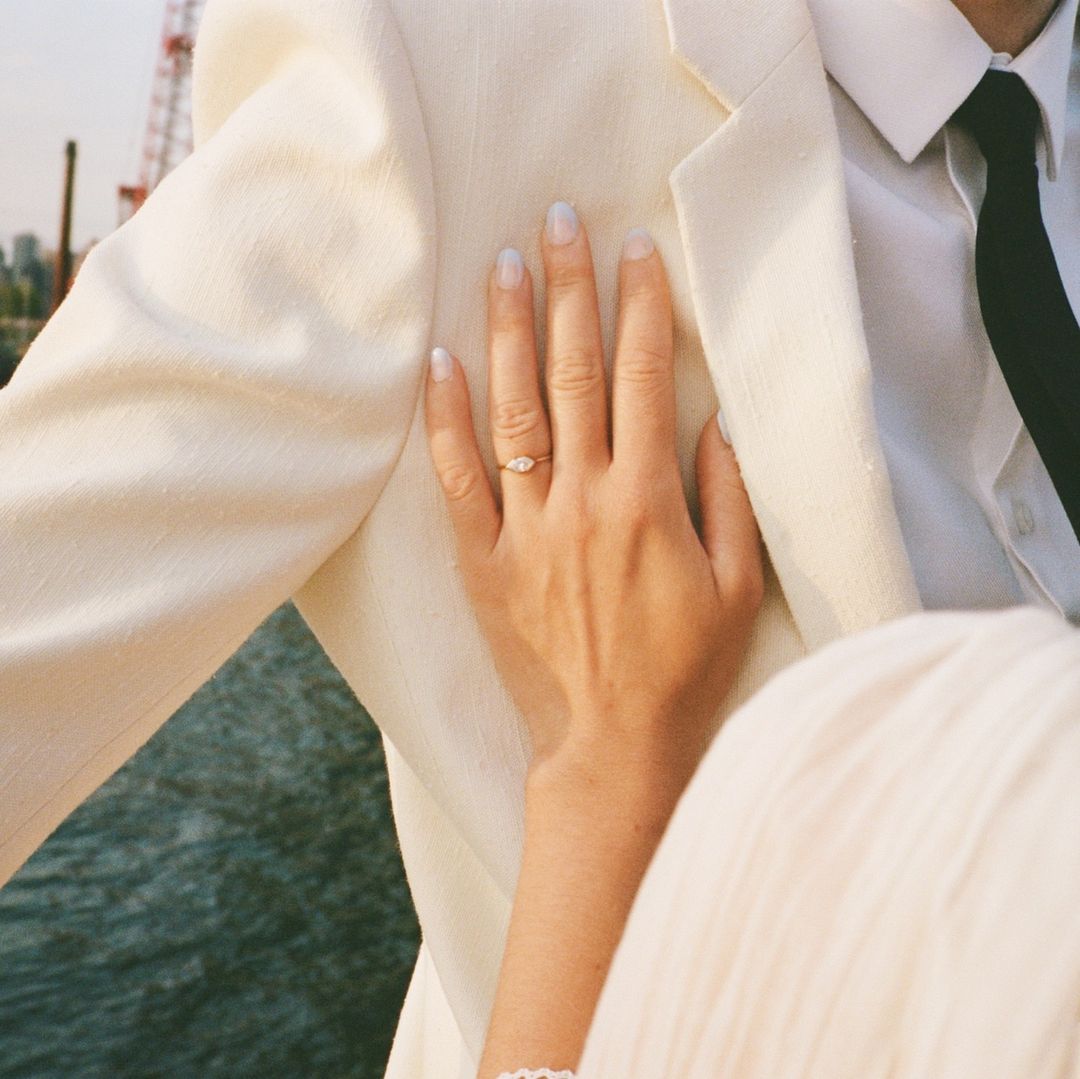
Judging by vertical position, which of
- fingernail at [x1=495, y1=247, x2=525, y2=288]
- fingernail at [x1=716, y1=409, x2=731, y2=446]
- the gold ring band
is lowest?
fingernail at [x1=716, y1=409, x2=731, y2=446]

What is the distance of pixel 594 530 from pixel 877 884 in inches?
21.7

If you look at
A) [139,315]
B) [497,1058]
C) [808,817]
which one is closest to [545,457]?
[139,315]

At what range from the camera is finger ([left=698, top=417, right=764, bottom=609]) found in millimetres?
893

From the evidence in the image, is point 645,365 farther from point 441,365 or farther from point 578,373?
point 441,365

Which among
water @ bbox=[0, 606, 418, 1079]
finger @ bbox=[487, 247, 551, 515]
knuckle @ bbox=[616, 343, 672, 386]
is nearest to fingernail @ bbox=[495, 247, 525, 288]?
finger @ bbox=[487, 247, 551, 515]

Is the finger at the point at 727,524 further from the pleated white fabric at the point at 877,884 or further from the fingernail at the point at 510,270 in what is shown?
the pleated white fabric at the point at 877,884

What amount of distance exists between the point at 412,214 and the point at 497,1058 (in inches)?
23.1

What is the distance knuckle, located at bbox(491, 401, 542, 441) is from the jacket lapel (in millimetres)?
146

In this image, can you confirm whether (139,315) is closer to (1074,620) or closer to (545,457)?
(545,457)

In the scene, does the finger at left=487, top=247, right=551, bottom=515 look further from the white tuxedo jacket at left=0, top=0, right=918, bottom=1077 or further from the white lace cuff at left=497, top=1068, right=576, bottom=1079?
the white lace cuff at left=497, top=1068, right=576, bottom=1079

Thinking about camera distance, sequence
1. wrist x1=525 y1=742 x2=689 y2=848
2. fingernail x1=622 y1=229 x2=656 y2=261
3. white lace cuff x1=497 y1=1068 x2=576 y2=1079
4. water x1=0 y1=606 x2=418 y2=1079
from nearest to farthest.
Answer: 1. white lace cuff x1=497 y1=1068 x2=576 y2=1079
2. wrist x1=525 y1=742 x2=689 y2=848
3. fingernail x1=622 y1=229 x2=656 y2=261
4. water x1=0 y1=606 x2=418 y2=1079

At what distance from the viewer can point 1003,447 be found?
982 mm

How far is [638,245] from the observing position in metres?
0.94

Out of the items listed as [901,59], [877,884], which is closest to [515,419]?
[901,59]
